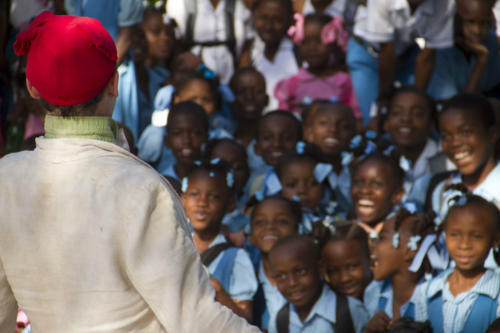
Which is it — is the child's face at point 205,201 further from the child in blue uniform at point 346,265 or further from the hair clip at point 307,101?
the hair clip at point 307,101

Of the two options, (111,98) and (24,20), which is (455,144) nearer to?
(111,98)

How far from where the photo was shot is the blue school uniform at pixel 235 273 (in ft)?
15.0

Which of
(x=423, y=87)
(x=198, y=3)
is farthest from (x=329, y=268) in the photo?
(x=198, y=3)

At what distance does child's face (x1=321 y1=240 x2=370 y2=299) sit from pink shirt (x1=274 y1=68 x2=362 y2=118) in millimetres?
2254

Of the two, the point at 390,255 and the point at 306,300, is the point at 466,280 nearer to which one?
the point at 390,255

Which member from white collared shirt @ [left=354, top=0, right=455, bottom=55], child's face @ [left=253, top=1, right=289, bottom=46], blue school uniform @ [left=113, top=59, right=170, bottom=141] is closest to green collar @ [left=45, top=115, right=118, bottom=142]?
blue school uniform @ [left=113, top=59, right=170, bottom=141]

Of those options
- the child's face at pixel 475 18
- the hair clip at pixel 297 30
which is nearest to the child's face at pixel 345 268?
the child's face at pixel 475 18

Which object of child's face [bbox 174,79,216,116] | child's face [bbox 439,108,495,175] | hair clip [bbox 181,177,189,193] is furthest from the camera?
child's face [bbox 174,79,216,116]

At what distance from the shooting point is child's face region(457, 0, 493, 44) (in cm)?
600

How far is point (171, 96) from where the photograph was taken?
6508mm

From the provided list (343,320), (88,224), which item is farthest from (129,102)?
(88,224)

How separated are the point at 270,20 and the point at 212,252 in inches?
113

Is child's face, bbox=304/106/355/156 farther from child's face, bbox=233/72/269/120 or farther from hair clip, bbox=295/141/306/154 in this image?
child's face, bbox=233/72/269/120

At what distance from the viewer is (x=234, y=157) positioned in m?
5.84
